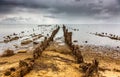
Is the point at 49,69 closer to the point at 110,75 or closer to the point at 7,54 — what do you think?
the point at 110,75

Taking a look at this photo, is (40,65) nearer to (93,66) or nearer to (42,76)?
(42,76)

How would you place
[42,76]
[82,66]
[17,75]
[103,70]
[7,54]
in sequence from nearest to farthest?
1. [17,75]
2. [42,76]
3. [82,66]
4. [103,70]
5. [7,54]

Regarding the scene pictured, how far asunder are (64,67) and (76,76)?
2.37 m

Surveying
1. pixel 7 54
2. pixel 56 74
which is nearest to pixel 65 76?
pixel 56 74

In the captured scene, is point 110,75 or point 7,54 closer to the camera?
point 110,75

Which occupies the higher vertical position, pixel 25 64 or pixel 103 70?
pixel 25 64

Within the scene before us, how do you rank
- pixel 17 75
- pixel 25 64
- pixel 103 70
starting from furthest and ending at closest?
pixel 103 70 < pixel 25 64 < pixel 17 75

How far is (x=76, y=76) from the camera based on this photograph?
1695 centimetres

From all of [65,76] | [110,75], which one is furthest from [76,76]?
[110,75]

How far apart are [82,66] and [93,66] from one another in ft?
7.85

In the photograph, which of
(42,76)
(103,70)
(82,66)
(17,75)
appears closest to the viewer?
(17,75)

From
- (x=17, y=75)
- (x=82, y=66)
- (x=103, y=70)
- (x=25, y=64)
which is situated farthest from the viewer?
(x=103, y=70)

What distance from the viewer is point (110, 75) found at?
18578 mm

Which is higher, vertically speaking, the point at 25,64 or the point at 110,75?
the point at 25,64
